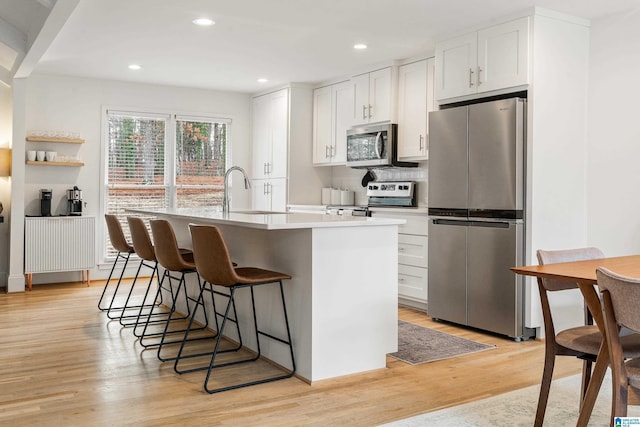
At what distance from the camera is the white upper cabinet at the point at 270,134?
7090 mm

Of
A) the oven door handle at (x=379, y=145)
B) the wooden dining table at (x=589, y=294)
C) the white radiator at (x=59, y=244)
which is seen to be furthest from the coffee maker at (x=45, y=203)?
the wooden dining table at (x=589, y=294)

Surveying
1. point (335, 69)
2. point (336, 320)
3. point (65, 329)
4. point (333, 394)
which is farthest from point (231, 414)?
point (335, 69)

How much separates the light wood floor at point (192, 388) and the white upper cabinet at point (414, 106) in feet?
6.63

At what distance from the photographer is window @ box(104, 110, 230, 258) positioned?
23.1 feet

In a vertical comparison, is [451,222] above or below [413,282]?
above

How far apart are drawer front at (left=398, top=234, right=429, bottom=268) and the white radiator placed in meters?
3.51

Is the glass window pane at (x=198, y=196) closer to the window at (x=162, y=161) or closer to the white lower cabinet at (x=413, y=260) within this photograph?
the window at (x=162, y=161)

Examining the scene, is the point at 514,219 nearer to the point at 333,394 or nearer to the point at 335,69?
the point at 333,394

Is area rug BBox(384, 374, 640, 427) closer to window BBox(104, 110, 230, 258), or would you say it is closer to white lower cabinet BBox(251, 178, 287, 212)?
white lower cabinet BBox(251, 178, 287, 212)

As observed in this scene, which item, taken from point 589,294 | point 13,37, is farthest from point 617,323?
point 13,37

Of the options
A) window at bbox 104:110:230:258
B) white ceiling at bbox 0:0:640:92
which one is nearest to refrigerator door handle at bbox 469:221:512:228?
white ceiling at bbox 0:0:640:92

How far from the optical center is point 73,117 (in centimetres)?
672

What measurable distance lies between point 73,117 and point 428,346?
4977mm

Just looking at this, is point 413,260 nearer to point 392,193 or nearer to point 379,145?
point 392,193
